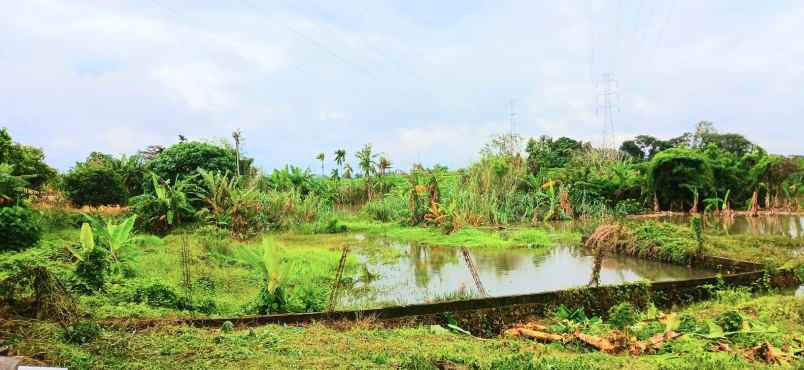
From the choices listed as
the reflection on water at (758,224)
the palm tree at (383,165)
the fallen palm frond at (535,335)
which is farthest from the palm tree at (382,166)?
the fallen palm frond at (535,335)

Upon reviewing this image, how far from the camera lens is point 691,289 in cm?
640

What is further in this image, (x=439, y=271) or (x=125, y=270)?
(x=439, y=271)

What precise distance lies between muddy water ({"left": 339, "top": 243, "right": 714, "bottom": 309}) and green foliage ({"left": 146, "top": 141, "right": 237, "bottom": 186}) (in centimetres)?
803

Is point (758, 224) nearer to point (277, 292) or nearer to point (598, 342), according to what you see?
point (598, 342)

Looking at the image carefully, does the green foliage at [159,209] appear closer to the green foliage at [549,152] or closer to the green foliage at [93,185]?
the green foliage at [93,185]

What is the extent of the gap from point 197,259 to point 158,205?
4592 millimetres

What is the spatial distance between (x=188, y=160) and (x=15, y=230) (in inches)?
304

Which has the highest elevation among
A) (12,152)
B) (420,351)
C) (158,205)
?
(12,152)

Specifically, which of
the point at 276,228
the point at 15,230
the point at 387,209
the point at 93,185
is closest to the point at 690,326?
the point at 15,230

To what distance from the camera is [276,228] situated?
13.8 m

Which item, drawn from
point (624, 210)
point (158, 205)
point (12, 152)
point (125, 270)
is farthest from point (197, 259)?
point (624, 210)

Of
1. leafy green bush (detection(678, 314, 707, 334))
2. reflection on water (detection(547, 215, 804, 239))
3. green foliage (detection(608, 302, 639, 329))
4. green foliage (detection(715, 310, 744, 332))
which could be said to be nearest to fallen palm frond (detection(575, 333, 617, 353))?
green foliage (detection(608, 302, 639, 329))

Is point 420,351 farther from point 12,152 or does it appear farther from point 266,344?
point 12,152

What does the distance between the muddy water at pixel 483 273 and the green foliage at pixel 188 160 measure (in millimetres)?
8031
